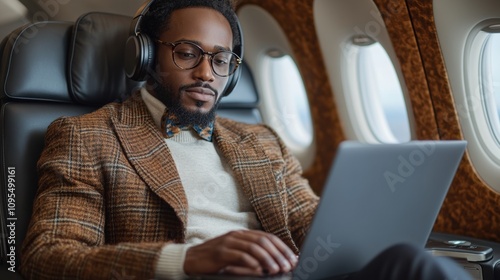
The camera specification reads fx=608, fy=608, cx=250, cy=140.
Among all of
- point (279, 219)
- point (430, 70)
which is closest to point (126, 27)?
point (279, 219)

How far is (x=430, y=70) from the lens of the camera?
2457 mm

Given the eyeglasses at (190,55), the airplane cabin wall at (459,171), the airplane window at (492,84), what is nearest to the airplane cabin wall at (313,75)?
the airplane cabin wall at (459,171)

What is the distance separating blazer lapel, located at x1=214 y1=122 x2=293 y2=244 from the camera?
183cm

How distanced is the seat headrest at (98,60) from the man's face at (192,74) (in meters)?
0.16

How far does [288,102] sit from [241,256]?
2330 millimetres

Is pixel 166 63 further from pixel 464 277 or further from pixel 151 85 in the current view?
pixel 464 277

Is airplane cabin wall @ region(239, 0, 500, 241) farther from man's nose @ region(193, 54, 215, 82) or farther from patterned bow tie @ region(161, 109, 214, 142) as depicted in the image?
patterned bow tie @ region(161, 109, 214, 142)

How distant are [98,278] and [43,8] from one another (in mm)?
2114

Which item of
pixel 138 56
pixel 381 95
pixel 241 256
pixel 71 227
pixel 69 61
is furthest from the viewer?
pixel 381 95

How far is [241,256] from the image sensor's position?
127 cm

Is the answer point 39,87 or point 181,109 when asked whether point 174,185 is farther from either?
point 39,87

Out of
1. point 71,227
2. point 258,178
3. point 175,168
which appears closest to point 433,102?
point 258,178

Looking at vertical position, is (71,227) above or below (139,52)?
below

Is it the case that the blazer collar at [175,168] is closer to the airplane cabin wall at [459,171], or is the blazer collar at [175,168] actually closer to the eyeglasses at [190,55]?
the eyeglasses at [190,55]
